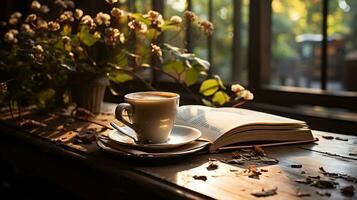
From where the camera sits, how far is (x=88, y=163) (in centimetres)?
91

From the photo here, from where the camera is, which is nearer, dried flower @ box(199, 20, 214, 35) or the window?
dried flower @ box(199, 20, 214, 35)

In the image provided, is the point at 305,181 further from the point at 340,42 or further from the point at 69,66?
the point at 340,42

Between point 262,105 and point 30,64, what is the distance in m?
0.99

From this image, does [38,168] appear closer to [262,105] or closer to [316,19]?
[262,105]

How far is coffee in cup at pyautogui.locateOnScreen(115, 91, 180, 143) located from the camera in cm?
89

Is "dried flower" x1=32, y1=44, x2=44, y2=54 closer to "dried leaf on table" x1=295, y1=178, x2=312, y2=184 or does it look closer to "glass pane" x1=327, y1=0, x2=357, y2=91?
"dried leaf on table" x1=295, y1=178, x2=312, y2=184

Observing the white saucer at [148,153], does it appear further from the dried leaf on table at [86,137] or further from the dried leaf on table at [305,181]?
the dried leaf on table at [305,181]

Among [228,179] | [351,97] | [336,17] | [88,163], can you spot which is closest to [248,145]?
[228,179]

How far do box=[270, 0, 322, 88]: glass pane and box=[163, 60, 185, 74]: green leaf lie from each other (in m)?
3.46

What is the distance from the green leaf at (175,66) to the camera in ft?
4.40

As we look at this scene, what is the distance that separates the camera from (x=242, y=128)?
98 centimetres

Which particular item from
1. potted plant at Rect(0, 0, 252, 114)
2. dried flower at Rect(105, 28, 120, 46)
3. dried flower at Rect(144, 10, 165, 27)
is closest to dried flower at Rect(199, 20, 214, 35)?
potted plant at Rect(0, 0, 252, 114)

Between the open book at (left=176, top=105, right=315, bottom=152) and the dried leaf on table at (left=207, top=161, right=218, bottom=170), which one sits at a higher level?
the open book at (left=176, top=105, right=315, bottom=152)

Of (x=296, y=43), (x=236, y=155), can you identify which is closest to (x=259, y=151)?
(x=236, y=155)
